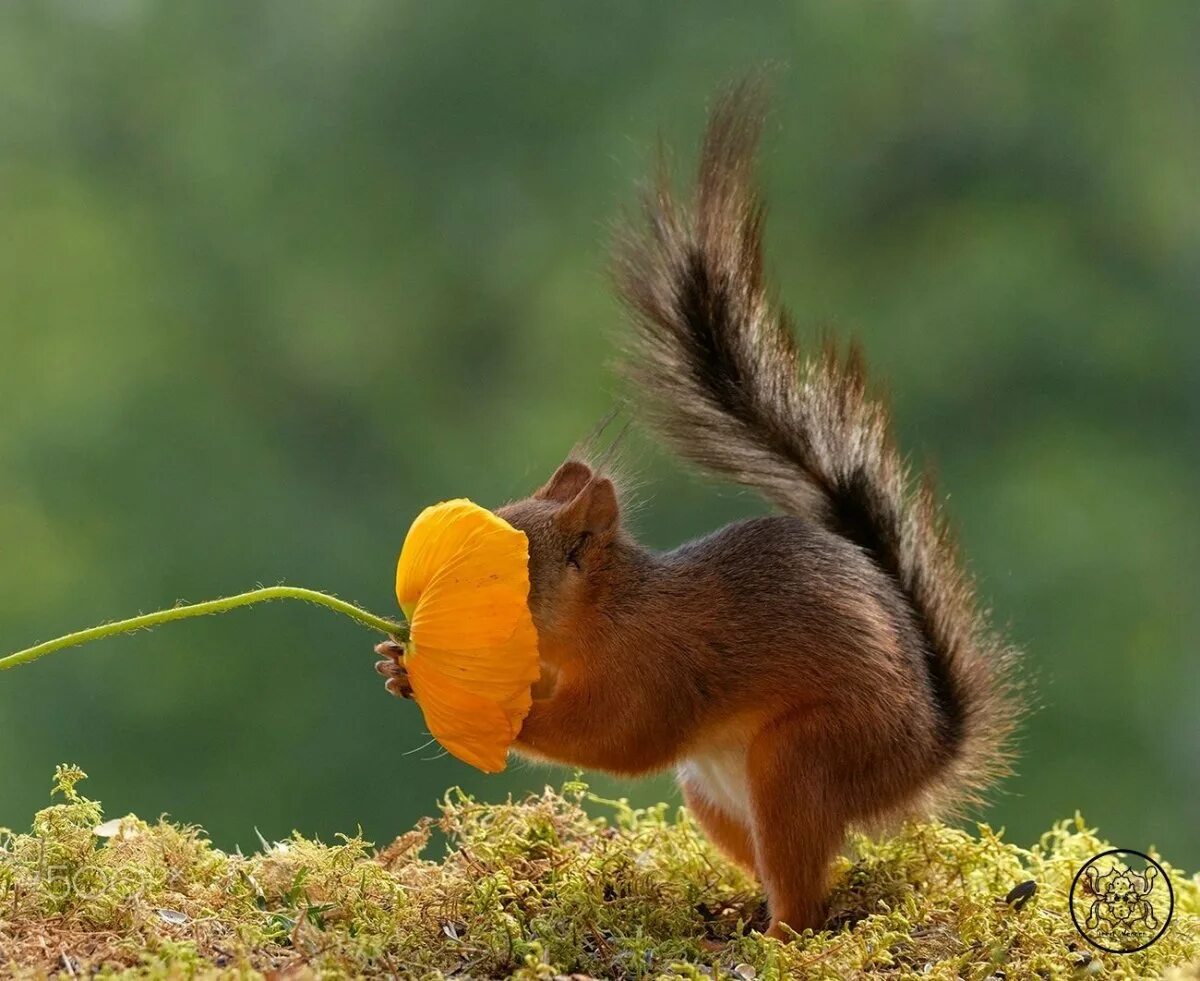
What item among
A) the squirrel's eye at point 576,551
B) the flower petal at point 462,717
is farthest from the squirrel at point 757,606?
the flower petal at point 462,717

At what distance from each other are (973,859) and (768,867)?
337mm

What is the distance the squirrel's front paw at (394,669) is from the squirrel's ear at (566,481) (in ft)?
1.28

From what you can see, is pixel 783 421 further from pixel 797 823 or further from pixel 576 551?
pixel 797 823

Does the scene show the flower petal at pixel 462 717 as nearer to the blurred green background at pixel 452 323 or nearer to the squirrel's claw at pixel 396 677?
the squirrel's claw at pixel 396 677

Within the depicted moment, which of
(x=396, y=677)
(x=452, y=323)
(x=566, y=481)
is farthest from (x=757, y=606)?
(x=452, y=323)

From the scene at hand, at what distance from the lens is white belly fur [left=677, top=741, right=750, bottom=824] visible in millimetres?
1932

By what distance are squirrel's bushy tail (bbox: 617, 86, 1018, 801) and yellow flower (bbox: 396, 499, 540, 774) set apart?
1.82ft

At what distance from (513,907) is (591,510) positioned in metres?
0.51

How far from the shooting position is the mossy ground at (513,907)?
1.54 m

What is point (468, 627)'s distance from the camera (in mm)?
1596

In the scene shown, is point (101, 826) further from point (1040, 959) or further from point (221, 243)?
point (221, 243)

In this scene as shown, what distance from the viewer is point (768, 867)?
184 centimetres

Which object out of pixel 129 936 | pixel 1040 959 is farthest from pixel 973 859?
pixel 129 936

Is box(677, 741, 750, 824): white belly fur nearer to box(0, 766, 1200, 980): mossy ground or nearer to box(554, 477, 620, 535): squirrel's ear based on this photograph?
box(0, 766, 1200, 980): mossy ground
